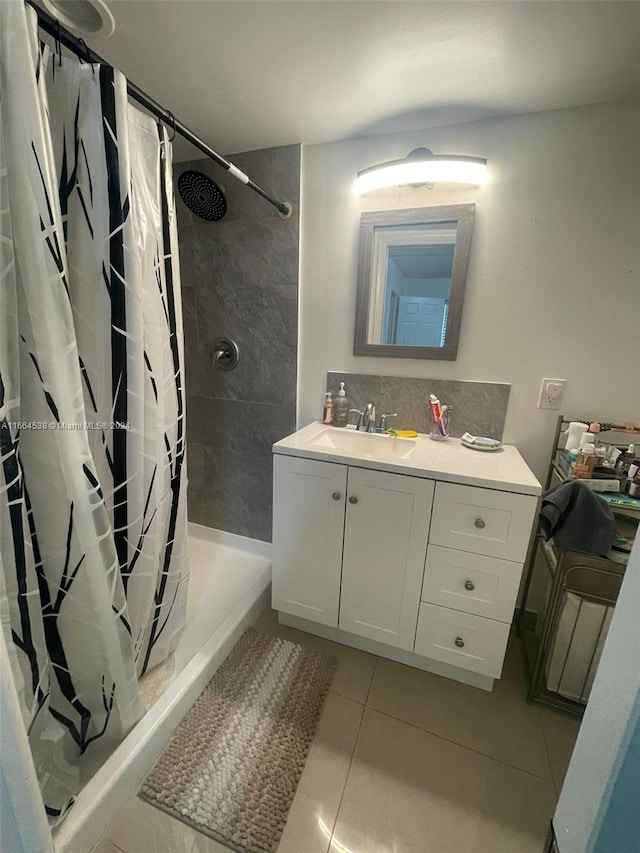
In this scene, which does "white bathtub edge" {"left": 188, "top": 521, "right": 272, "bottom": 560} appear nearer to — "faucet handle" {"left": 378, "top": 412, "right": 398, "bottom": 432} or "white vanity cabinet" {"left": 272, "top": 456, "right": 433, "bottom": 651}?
"white vanity cabinet" {"left": 272, "top": 456, "right": 433, "bottom": 651}

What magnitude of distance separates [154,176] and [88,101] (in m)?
0.18

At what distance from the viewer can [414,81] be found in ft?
3.54

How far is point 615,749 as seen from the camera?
44 cm

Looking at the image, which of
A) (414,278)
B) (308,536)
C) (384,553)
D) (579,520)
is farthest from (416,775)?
(414,278)

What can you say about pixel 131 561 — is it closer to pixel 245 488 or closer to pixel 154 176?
pixel 245 488

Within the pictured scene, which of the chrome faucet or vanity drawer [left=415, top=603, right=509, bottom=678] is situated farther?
the chrome faucet

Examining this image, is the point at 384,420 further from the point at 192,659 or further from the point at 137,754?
the point at 137,754

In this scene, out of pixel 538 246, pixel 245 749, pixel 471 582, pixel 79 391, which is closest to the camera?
pixel 79 391

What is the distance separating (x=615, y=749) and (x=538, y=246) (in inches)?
56.3

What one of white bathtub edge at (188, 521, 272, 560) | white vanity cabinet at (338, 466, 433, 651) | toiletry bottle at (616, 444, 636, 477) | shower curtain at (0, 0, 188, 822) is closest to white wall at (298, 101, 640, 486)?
toiletry bottle at (616, 444, 636, 477)

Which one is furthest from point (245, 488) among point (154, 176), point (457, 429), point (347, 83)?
point (347, 83)

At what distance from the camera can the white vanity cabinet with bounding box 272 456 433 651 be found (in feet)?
3.93

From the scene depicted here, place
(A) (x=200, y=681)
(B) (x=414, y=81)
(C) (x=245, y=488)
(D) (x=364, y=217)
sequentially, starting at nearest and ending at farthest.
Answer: (B) (x=414, y=81) < (A) (x=200, y=681) < (D) (x=364, y=217) < (C) (x=245, y=488)

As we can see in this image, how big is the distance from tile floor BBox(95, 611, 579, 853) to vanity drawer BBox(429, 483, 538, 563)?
585 mm
